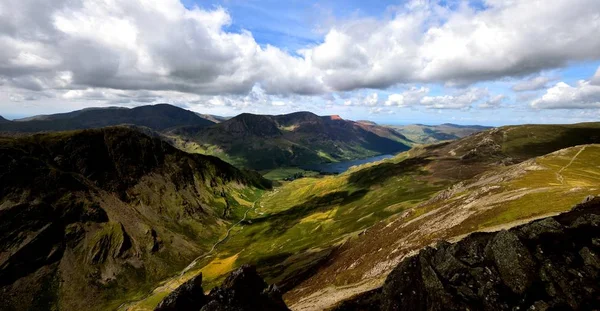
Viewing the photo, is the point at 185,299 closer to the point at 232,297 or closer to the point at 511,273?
the point at 232,297

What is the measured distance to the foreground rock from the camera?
114 feet

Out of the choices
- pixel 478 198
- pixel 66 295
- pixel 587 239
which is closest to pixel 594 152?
pixel 478 198

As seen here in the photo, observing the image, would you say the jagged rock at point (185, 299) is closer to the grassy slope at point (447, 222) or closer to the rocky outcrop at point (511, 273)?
the rocky outcrop at point (511, 273)

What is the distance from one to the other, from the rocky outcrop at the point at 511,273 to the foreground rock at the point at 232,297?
517 inches

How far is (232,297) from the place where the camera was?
3522 centimetres

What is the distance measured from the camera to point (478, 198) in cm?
8706

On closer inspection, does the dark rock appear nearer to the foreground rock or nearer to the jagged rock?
the foreground rock

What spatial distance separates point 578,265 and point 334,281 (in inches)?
1964

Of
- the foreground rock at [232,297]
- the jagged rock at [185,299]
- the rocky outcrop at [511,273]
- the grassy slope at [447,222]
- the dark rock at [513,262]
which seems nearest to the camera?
the rocky outcrop at [511,273]

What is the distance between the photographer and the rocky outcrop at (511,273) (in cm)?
2870

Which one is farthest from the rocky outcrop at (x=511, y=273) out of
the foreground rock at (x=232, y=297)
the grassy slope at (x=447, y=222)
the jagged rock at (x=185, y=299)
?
the grassy slope at (x=447, y=222)

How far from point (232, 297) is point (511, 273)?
28084 millimetres

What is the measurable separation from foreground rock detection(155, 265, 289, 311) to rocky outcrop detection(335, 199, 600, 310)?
1314 cm

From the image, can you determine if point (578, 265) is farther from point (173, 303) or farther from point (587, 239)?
point (173, 303)
